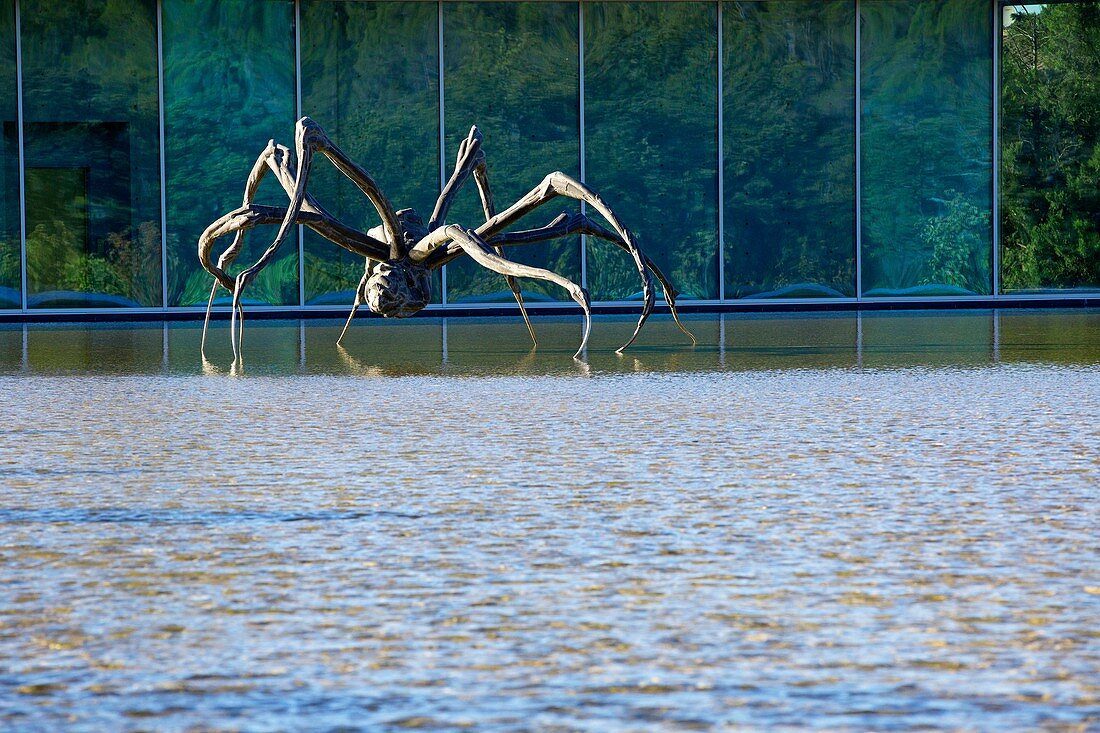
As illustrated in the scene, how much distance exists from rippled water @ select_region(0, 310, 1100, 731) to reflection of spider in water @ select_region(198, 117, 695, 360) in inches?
110

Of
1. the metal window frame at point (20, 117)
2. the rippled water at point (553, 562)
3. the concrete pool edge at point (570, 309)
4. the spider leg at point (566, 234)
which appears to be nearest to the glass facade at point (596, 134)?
the metal window frame at point (20, 117)

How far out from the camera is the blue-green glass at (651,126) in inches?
877

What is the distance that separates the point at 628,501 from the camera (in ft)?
13.5

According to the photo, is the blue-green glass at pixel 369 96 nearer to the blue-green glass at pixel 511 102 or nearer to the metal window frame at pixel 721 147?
the blue-green glass at pixel 511 102

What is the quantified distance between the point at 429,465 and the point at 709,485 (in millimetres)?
931

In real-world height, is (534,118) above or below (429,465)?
above

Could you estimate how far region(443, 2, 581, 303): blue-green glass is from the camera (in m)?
21.9

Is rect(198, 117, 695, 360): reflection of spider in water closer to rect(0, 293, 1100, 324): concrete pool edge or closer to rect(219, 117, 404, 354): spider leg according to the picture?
rect(219, 117, 404, 354): spider leg

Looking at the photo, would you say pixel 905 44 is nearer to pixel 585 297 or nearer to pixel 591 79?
pixel 591 79

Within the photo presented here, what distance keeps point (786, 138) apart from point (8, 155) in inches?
409

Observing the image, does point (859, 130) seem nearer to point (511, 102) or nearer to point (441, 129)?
point (511, 102)

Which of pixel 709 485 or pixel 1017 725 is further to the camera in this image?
pixel 709 485

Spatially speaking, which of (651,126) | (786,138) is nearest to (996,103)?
(786,138)

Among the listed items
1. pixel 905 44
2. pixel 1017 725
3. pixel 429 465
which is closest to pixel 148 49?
pixel 905 44
